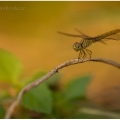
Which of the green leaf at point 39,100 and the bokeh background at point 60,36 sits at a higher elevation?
the bokeh background at point 60,36

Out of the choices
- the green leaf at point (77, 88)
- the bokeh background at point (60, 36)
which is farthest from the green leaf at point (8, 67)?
the green leaf at point (77, 88)

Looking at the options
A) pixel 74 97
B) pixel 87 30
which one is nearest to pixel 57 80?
pixel 74 97

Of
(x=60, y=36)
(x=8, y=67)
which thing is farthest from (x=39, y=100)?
(x=60, y=36)

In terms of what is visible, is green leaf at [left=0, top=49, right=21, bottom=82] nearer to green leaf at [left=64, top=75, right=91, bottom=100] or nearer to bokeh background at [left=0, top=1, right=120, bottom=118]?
bokeh background at [left=0, top=1, right=120, bottom=118]

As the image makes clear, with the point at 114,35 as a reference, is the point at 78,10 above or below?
above

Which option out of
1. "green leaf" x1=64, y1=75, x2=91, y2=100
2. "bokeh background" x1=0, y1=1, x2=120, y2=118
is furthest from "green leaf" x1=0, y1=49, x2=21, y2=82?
"green leaf" x1=64, y1=75, x2=91, y2=100

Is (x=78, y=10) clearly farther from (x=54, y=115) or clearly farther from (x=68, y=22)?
(x=54, y=115)

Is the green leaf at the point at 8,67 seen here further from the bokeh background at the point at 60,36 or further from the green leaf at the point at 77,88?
the green leaf at the point at 77,88
